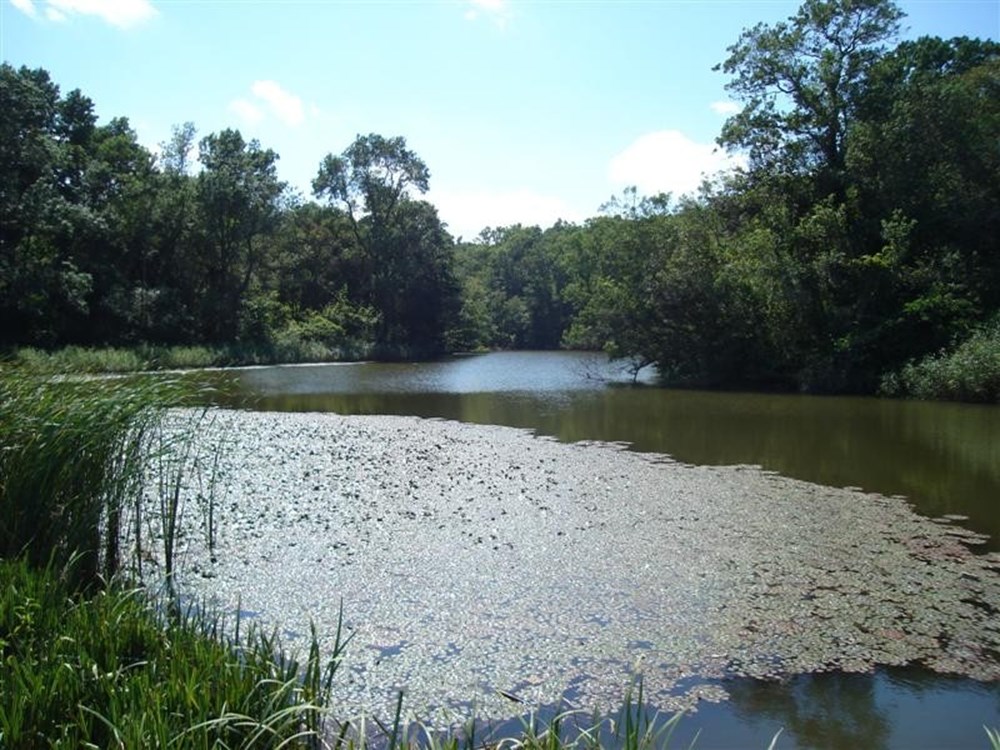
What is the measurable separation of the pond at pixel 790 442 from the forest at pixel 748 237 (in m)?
2.96

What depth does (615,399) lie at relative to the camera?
2512 cm

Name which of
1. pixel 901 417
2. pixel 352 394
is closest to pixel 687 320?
pixel 901 417

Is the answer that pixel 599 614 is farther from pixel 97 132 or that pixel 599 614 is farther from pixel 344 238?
pixel 344 238

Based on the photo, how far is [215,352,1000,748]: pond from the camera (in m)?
4.46

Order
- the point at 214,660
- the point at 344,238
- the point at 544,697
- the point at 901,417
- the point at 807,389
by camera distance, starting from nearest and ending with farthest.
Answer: the point at 214,660, the point at 544,697, the point at 901,417, the point at 807,389, the point at 344,238

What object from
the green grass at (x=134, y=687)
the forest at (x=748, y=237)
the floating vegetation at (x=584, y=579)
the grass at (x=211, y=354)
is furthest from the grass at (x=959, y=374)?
the grass at (x=211, y=354)

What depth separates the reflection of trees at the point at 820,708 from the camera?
429 centimetres

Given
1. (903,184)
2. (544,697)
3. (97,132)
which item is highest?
(97,132)

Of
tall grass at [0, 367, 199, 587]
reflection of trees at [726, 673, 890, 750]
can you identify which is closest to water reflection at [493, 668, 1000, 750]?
reflection of trees at [726, 673, 890, 750]

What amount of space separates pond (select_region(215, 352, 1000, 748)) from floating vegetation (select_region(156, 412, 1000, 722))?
0.30 m

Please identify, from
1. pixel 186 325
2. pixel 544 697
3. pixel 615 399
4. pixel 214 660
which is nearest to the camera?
pixel 214 660

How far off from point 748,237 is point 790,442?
14672mm

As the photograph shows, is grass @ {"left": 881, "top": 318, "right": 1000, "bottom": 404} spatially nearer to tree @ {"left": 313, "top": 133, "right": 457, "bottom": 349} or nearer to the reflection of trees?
the reflection of trees

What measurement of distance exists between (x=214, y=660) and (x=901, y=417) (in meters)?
20.0
